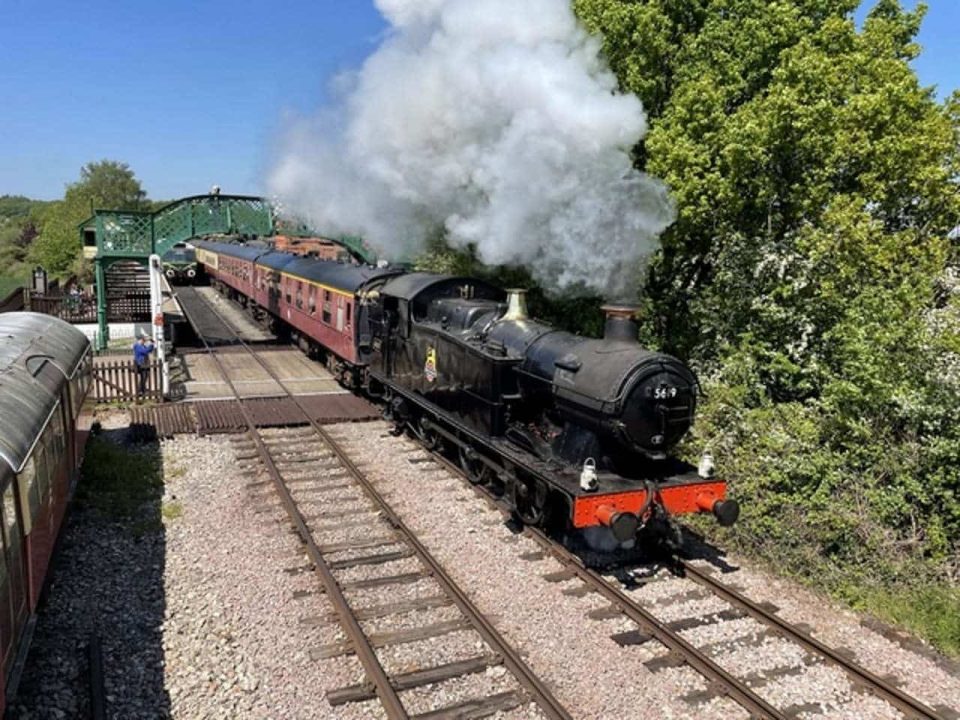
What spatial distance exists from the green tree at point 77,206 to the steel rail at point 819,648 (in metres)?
32.8

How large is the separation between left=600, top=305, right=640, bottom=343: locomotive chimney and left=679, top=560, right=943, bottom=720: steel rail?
2599mm

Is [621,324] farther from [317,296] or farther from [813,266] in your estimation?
[317,296]

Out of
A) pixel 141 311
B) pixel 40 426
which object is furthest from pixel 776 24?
pixel 141 311

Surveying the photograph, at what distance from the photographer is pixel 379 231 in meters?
15.8

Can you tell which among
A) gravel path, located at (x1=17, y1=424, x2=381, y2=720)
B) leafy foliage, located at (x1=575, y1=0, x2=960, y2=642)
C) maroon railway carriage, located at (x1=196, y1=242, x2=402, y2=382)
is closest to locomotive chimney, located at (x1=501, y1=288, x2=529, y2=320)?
leafy foliage, located at (x1=575, y1=0, x2=960, y2=642)

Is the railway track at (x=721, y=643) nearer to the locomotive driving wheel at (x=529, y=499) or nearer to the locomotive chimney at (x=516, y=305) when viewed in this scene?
the locomotive driving wheel at (x=529, y=499)

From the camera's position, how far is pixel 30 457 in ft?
19.4

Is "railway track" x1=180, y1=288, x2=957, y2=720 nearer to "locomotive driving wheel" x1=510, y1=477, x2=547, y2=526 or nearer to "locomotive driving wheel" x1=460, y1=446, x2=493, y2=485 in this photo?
"locomotive driving wheel" x1=510, y1=477, x2=547, y2=526

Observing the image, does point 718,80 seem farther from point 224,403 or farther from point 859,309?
point 224,403

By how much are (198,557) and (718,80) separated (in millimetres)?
10815

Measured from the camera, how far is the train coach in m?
5.23

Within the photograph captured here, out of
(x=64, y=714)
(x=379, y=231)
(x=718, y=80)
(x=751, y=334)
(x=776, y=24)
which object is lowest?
(x=64, y=714)

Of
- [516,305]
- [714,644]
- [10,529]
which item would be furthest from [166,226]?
[714,644]

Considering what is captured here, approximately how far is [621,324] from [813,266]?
4.43 m
